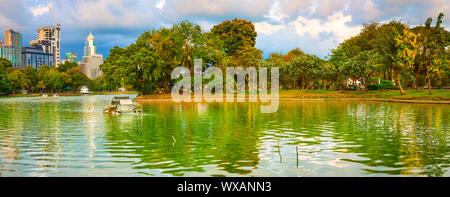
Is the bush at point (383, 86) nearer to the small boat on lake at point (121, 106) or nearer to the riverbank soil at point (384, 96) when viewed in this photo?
the riverbank soil at point (384, 96)

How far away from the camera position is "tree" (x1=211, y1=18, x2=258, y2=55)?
3610 inches

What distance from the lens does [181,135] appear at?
17.5m

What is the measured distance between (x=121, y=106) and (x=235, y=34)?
5932 centimetres

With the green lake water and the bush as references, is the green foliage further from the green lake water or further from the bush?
the green lake water

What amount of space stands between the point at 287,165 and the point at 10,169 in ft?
27.2

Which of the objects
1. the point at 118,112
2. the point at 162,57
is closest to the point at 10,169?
the point at 118,112

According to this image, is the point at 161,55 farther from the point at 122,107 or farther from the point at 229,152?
the point at 229,152

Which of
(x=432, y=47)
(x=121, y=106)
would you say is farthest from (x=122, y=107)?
(x=432, y=47)

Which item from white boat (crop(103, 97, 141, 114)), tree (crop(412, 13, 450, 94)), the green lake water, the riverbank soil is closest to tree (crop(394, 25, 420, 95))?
tree (crop(412, 13, 450, 94))

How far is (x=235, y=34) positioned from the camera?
9306 cm

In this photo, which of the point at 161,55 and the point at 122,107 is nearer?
the point at 122,107

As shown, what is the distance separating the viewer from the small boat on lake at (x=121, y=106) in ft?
103

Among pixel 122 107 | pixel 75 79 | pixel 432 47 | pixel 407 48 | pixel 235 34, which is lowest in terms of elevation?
pixel 122 107
